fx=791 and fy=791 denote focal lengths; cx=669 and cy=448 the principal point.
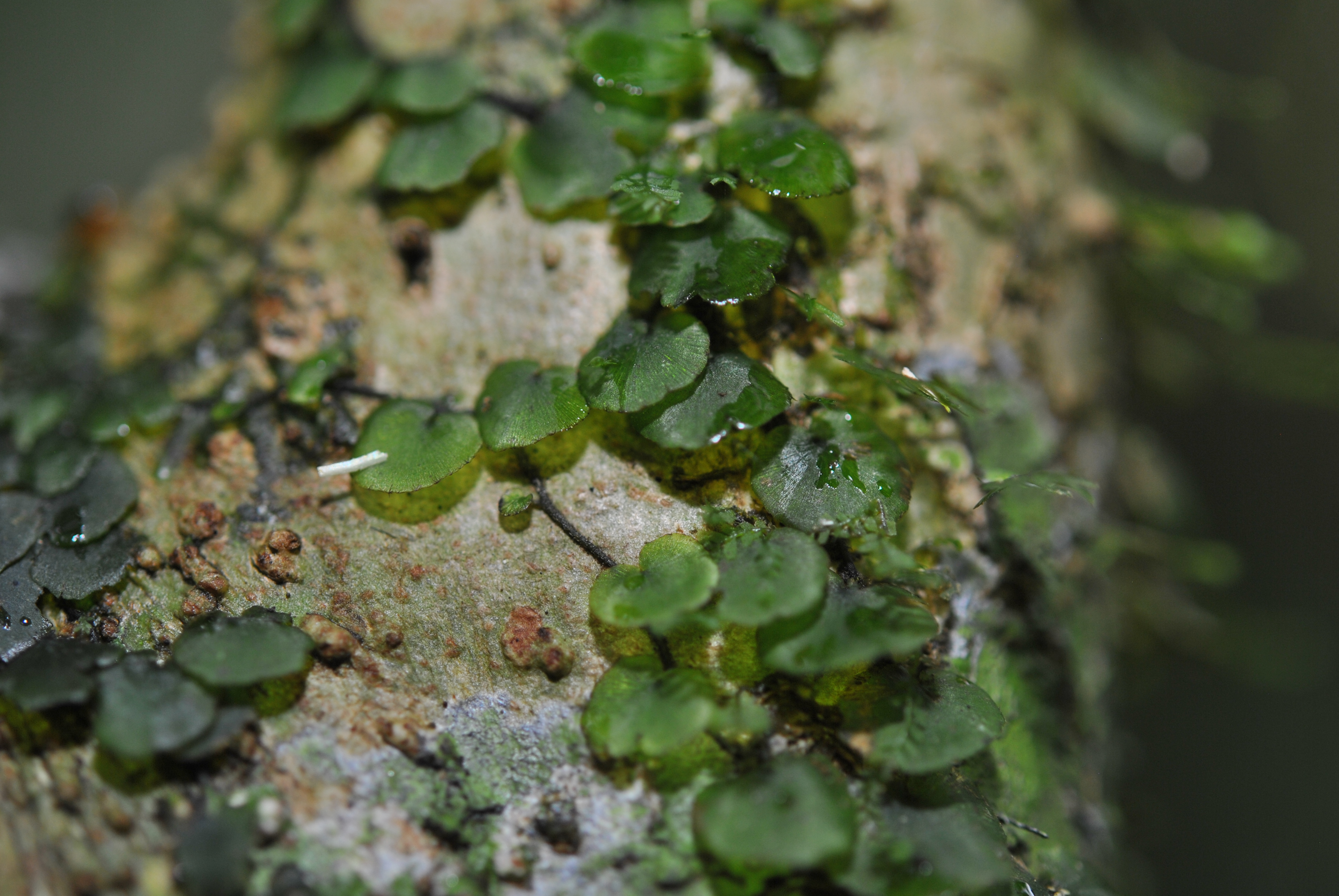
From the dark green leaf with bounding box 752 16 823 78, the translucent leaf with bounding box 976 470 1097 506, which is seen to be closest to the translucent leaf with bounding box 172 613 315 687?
the translucent leaf with bounding box 976 470 1097 506

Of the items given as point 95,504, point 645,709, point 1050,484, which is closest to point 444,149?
point 95,504

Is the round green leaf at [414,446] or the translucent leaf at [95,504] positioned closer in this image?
the round green leaf at [414,446]

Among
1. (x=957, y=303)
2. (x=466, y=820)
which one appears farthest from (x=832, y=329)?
(x=466, y=820)

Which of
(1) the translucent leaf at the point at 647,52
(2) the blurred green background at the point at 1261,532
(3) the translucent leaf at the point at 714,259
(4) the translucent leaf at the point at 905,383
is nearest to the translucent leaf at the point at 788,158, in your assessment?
(3) the translucent leaf at the point at 714,259

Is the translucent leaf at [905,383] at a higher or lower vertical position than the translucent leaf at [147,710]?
higher

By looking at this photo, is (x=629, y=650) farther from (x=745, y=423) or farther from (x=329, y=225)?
(x=329, y=225)

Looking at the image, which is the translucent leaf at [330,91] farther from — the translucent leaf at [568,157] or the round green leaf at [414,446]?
the round green leaf at [414,446]
